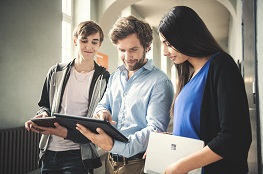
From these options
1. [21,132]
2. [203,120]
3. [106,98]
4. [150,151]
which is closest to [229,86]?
[203,120]

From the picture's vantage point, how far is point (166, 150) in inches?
37.4

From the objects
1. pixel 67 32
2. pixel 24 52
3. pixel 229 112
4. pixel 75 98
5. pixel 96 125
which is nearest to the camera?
pixel 229 112

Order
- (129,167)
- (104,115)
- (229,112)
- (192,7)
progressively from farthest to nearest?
(192,7), (104,115), (129,167), (229,112)

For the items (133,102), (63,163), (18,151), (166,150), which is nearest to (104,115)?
(133,102)

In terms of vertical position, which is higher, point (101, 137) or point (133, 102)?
point (133, 102)

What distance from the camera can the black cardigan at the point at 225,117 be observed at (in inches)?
31.1

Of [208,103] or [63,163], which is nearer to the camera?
[208,103]

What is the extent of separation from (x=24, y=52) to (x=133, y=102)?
266cm

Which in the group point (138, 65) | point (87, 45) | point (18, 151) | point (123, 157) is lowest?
point (18, 151)

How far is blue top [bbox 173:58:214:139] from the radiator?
103 inches

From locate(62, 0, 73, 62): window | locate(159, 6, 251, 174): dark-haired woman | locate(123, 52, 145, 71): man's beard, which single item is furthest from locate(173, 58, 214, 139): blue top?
locate(62, 0, 73, 62): window

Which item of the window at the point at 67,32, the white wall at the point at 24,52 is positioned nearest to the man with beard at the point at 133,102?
the white wall at the point at 24,52

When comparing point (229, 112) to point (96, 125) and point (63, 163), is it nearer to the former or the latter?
point (96, 125)

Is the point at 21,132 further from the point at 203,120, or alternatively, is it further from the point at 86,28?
the point at 203,120
